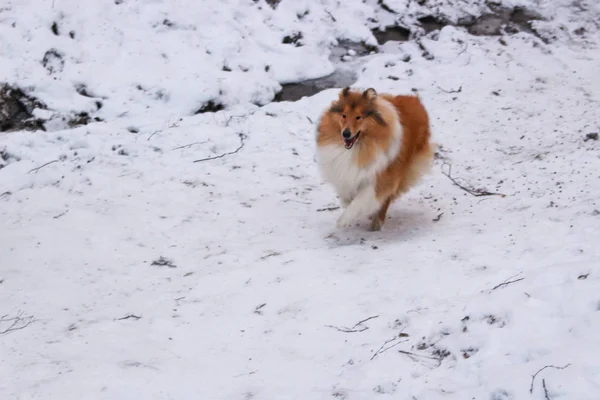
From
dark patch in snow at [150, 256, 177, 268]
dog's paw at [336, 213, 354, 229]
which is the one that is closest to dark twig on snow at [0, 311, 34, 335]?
dark patch in snow at [150, 256, 177, 268]

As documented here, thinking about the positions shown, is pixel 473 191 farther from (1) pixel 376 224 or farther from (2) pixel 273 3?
(2) pixel 273 3

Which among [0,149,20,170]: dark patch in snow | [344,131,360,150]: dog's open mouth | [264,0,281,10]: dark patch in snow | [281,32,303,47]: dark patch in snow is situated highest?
[264,0,281,10]: dark patch in snow

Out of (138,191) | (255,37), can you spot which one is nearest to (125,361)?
(138,191)

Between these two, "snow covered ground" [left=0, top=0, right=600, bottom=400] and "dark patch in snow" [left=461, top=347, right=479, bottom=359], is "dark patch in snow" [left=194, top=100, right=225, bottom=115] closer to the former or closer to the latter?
"snow covered ground" [left=0, top=0, right=600, bottom=400]

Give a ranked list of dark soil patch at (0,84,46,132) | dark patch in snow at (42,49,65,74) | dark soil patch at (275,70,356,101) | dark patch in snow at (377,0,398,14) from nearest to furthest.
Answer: dark soil patch at (0,84,46,132) < dark patch in snow at (42,49,65,74) < dark soil patch at (275,70,356,101) < dark patch in snow at (377,0,398,14)

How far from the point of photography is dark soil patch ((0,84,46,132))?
7680mm

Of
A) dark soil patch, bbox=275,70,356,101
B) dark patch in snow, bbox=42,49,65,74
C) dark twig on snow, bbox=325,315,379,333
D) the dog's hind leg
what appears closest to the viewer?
dark twig on snow, bbox=325,315,379,333

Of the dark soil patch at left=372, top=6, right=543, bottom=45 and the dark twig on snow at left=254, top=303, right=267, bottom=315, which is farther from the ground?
the dark soil patch at left=372, top=6, right=543, bottom=45

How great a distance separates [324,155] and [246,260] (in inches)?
50.6

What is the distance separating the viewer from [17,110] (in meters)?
7.86

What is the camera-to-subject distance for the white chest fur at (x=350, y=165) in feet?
18.9

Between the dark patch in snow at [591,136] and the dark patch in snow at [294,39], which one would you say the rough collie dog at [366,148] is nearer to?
the dark patch in snow at [591,136]

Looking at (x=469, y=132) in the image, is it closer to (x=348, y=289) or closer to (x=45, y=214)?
(x=348, y=289)

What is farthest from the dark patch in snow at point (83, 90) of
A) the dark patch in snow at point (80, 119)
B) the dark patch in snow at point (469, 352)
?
the dark patch in snow at point (469, 352)
